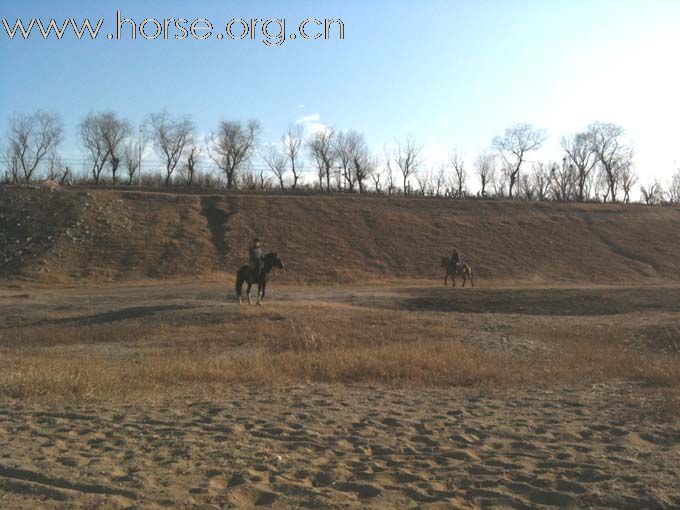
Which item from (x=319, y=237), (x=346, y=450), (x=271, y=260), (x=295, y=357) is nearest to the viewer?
(x=346, y=450)

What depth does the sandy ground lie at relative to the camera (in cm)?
493

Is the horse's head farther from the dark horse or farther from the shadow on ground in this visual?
the shadow on ground

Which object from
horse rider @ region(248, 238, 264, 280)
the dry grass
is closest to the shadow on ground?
the dry grass

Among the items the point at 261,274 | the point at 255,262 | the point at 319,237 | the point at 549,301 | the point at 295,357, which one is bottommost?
the point at 295,357

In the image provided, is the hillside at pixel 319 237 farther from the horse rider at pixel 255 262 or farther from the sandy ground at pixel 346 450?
the sandy ground at pixel 346 450

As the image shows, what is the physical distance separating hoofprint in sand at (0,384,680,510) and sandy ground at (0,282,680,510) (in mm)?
18

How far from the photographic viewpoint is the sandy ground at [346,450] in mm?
4934

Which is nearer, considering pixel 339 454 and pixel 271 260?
pixel 339 454

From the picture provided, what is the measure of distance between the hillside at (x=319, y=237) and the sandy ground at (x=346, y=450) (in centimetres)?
3146

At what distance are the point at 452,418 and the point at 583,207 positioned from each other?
59413 millimetres

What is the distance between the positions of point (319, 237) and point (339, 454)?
4199 cm

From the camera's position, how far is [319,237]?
47938 mm

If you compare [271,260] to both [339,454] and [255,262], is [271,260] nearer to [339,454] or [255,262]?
[255,262]

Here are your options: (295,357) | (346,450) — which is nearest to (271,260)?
(295,357)
